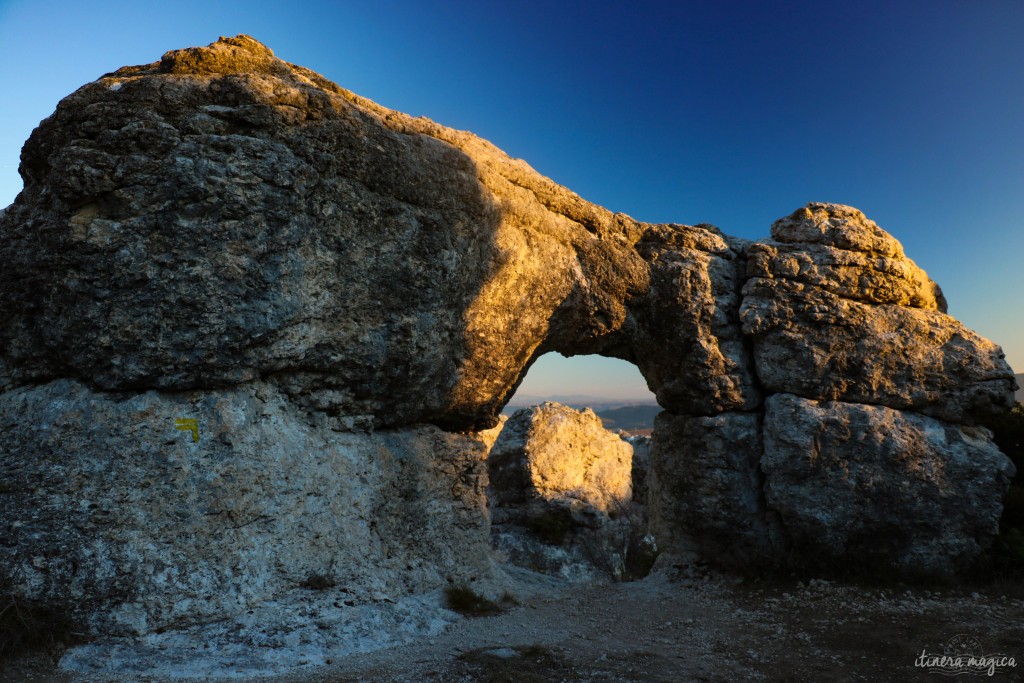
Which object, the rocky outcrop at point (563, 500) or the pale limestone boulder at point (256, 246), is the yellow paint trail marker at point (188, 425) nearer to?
the pale limestone boulder at point (256, 246)

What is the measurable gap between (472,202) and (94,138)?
164 inches

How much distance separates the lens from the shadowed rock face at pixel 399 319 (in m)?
6.20

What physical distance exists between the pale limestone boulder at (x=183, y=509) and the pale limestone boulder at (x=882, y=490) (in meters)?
5.90

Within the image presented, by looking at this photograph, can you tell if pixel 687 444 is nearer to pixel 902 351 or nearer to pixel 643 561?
pixel 902 351

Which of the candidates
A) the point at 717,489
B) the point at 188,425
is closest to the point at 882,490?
the point at 717,489

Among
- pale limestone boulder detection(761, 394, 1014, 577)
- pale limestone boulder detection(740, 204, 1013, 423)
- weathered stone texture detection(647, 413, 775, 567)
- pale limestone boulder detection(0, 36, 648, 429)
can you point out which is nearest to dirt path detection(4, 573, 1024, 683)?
pale limestone boulder detection(761, 394, 1014, 577)

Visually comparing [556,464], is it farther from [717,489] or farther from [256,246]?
[256,246]

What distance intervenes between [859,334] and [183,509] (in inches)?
380

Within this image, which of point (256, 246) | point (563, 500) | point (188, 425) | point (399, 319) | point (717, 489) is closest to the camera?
point (188, 425)

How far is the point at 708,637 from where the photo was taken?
7.68 m

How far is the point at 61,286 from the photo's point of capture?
6.25 meters

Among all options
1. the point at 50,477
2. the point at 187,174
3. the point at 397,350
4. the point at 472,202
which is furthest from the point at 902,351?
the point at 50,477

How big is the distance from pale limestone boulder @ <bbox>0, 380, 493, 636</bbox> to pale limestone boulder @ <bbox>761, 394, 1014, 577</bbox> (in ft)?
19.3

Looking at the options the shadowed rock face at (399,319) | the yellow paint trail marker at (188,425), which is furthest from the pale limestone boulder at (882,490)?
the yellow paint trail marker at (188,425)
